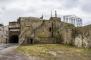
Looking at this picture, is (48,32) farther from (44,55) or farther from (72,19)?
(72,19)

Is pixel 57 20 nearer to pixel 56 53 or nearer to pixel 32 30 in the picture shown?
pixel 32 30

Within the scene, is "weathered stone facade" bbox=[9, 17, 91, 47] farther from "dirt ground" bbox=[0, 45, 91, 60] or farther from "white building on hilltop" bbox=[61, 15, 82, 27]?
"white building on hilltop" bbox=[61, 15, 82, 27]

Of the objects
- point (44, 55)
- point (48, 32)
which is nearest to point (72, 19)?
point (48, 32)

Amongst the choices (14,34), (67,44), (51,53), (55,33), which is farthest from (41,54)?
(14,34)

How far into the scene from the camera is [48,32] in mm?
31531

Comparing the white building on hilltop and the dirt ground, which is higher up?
the white building on hilltop

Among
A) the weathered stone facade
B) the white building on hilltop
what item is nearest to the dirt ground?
the weathered stone facade

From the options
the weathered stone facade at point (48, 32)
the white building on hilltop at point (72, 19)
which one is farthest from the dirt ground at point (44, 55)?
the white building on hilltop at point (72, 19)

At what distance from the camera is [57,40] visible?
29828mm

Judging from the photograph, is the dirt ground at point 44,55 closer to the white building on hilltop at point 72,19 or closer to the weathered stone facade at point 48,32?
the weathered stone facade at point 48,32

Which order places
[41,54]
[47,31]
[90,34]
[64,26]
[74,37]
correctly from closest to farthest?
[41,54]
[90,34]
[74,37]
[64,26]
[47,31]

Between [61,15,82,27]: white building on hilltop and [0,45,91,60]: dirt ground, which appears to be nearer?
[0,45,91,60]: dirt ground

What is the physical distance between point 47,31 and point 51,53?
1023 cm

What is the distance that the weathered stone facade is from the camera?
27.9 metres
